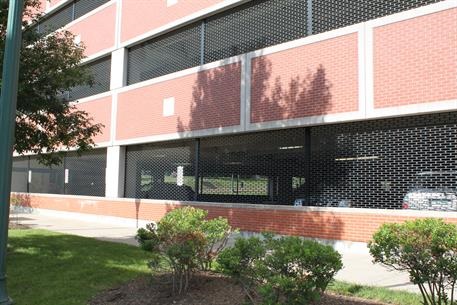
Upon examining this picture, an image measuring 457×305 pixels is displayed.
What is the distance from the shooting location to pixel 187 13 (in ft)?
55.6

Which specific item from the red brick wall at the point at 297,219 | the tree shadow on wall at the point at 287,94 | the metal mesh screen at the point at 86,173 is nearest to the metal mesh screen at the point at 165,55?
the tree shadow on wall at the point at 287,94

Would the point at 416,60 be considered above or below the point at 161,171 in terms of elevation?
above

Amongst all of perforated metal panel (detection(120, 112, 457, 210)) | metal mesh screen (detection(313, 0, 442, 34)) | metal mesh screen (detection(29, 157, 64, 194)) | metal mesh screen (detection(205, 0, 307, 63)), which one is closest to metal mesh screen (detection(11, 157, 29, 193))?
metal mesh screen (detection(29, 157, 64, 194))

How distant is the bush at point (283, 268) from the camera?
14.9ft

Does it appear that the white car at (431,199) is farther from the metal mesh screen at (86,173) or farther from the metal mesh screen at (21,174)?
the metal mesh screen at (21,174)

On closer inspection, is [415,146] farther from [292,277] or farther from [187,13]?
[187,13]

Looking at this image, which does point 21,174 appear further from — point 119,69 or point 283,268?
point 283,268

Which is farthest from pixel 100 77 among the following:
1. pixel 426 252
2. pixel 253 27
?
pixel 426 252

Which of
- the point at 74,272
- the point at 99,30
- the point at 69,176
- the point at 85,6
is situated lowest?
the point at 74,272

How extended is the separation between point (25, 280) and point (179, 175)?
9.38 metres

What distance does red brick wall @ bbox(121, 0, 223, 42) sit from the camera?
55.3 feet

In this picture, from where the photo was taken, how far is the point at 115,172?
19.9 metres

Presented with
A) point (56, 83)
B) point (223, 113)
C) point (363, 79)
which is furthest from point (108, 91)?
point (363, 79)

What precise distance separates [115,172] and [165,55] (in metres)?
5.18
